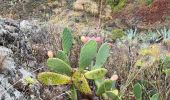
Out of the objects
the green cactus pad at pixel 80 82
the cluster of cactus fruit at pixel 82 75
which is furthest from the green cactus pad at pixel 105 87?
the green cactus pad at pixel 80 82

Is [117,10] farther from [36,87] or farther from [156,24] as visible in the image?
[36,87]

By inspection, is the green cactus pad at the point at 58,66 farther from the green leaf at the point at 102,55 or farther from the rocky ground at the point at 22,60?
the green leaf at the point at 102,55

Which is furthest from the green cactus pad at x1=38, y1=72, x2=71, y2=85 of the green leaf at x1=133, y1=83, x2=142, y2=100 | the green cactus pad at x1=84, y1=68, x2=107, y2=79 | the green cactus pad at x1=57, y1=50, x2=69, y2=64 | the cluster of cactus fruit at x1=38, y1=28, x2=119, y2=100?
the green leaf at x1=133, y1=83, x2=142, y2=100

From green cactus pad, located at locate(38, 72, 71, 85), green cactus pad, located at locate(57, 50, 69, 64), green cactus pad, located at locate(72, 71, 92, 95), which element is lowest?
green cactus pad, located at locate(72, 71, 92, 95)

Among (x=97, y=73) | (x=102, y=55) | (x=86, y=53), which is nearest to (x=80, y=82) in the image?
(x=97, y=73)

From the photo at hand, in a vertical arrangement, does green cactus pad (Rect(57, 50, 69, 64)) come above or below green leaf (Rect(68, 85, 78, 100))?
above

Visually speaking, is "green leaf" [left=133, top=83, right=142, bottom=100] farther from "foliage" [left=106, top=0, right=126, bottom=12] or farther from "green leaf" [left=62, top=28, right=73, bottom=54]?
"foliage" [left=106, top=0, right=126, bottom=12]

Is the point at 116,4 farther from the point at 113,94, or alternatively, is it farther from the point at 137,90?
the point at 113,94

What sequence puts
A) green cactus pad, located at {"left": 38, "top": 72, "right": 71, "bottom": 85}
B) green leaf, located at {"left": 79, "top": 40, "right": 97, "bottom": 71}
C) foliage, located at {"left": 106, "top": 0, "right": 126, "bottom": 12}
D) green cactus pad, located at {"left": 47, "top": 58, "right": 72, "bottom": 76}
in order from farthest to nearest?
foliage, located at {"left": 106, "top": 0, "right": 126, "bottom": 12}
green leaf, located at {"left": 79, "top": 40, "right": 97, "bottom": 71}
green cactus pad, located at {"left": 47, "top": 58, "right": 72, "bottom": 76}
green cactus pad, located at {"left": 38, "top": 72, "right": 71, "bottom": 85}
